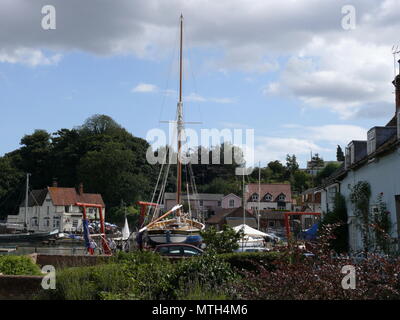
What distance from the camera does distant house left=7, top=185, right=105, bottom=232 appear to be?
3688 inches

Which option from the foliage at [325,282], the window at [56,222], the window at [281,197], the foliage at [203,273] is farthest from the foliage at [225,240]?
the window at [281,197]

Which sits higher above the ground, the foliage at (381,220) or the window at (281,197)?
the window at (281,197)

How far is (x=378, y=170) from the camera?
21703 millimetres

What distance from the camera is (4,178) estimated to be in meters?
105

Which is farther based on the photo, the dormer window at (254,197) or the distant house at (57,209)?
the dormer window at (254,197)

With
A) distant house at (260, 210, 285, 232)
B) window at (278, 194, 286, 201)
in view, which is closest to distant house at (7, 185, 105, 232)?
distant house at (260, 210, 285, 232)

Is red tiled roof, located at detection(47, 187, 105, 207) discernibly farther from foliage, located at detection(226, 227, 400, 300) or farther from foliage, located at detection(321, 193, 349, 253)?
foliage, located at detection(226, 227, 400, 300)

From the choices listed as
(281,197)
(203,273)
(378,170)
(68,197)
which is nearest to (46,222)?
(68,197)

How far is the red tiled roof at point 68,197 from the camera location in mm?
93750

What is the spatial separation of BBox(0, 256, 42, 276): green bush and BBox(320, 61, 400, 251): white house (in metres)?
12.0

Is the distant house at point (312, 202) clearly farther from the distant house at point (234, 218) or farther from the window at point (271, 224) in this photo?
the distant house at point (234, 218)

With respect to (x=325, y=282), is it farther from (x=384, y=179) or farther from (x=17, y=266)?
(x=384, y=179)
